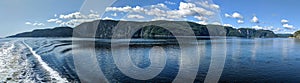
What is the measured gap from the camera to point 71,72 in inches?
761

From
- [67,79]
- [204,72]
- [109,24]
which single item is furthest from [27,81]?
[109,24]

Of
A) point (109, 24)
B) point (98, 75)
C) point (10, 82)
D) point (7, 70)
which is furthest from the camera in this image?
point (109, 24)

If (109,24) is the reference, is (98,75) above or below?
below

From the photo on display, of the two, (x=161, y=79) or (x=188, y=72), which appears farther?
(x=188, y=72)

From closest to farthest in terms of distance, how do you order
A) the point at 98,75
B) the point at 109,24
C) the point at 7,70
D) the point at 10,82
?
the point at 10,82 < the point at 98,75 < the point at 7,70 < the point at 109,24

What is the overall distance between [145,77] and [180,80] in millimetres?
2470

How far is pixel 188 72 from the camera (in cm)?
1991

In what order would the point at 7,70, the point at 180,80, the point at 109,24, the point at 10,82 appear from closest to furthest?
the point at 10,82
the point at 180,80
the point at 7,70
the point at 109,24

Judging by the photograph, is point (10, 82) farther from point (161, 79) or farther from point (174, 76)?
point (174, 76)

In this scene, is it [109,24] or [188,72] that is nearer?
[188,72]

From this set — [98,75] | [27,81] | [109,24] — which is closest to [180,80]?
[98,75]

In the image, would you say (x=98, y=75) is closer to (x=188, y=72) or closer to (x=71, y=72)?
(x=71, y=72)

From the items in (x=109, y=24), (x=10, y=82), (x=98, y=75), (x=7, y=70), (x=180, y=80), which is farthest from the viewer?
(x=109, y=24)

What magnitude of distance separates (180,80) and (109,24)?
167 m
